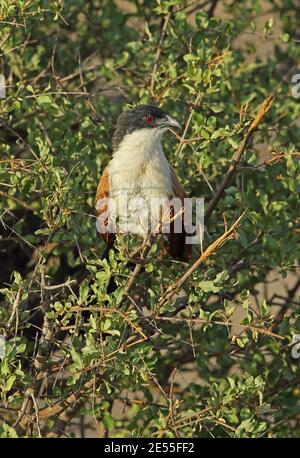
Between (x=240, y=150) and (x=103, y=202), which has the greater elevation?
(x=240, y=150)

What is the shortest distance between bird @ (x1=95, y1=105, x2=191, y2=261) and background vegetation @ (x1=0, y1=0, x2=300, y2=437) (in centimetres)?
8

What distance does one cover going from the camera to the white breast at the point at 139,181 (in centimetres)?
396

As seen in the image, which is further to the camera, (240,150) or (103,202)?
(103,202)

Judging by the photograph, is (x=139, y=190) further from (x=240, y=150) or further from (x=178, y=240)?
(x=240, y=150)

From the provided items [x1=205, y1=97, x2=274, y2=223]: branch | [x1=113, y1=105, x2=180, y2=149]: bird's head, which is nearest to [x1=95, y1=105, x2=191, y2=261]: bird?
[x1=113, y1=105, x2=180, y2=149]: bird's head

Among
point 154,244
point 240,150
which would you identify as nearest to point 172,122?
point 240,150

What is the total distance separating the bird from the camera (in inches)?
156

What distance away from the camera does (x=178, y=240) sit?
409cm

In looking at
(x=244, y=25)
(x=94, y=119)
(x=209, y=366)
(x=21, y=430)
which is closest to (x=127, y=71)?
(x=94, y=119)

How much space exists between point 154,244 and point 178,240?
706mm

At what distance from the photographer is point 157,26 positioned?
4.84 m

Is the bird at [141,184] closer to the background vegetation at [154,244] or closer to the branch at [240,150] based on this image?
the background vegetation at [154,244]

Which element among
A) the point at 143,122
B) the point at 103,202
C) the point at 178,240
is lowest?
the point at 178,240

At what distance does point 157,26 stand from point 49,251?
51.2 inches
